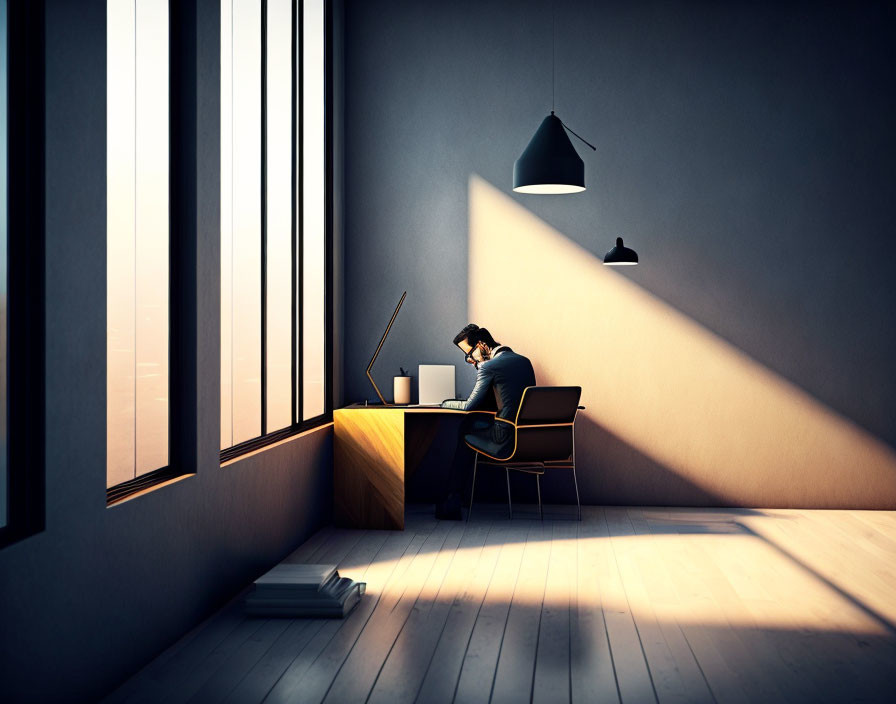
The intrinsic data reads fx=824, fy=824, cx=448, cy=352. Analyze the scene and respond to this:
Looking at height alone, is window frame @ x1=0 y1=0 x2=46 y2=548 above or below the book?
above

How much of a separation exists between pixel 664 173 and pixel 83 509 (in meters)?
4.64

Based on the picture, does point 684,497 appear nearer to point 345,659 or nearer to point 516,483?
point 516,483

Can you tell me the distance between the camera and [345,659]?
286 cm

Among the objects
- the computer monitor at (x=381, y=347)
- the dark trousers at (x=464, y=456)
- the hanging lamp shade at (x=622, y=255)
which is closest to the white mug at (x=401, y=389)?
the computer monitor at (x=381, y=347)

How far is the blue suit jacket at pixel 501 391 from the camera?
5230 millimetres

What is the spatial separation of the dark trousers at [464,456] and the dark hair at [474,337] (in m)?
0.48

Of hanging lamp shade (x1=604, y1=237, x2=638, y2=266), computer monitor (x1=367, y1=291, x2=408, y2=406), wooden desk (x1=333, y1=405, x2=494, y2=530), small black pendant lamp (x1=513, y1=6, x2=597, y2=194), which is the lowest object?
wooden desk (x1=333, y1=405, x2=494, y2=530)

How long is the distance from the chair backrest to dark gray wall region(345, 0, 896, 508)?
2.38 feet

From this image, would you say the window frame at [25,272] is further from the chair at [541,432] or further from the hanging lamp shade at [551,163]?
the chair at [541,432]

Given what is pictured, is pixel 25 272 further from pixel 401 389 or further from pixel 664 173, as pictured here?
pixel 664 173

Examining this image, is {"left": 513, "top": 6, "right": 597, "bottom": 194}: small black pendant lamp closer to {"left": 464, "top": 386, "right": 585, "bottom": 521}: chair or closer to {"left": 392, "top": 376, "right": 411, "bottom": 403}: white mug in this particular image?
{"left": 464, "top": 386, "right": 585, "bottom": 521}: chair

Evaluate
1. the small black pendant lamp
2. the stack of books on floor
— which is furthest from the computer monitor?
the stack of books on floor

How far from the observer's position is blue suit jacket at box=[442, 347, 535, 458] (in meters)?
5.23

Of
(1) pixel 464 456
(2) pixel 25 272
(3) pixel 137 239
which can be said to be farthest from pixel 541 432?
(2) pixel 25 272
